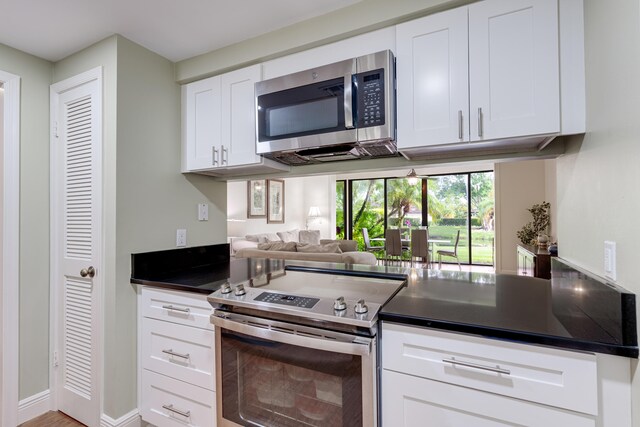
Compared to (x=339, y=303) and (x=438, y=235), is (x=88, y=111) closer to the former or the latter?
(x=339, y=303)

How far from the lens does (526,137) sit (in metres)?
1.24

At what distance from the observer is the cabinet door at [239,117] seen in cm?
182

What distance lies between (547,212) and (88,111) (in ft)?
17.2

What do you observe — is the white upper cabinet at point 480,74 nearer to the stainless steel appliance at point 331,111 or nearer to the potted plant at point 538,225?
the stainless steel appliance at point 331,111

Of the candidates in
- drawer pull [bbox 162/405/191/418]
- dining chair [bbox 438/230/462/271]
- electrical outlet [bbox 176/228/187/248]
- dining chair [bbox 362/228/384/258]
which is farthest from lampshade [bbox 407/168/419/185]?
drawer pull [bbox 162/405/191/418]

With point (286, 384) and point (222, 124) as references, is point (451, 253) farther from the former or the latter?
point (286, 384)

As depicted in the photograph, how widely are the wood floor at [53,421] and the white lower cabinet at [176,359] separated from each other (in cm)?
56

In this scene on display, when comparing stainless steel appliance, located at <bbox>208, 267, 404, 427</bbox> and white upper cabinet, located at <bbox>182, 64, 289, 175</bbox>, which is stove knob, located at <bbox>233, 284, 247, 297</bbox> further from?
white upper cabinet, located at <bbox>182, 64, 289, 175</bbox>

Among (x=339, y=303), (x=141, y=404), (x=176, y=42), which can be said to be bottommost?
(x=141, y=404)

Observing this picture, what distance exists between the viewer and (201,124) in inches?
79.4

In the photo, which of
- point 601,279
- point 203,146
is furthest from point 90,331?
point 601,279

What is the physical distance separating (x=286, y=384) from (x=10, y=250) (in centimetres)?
187

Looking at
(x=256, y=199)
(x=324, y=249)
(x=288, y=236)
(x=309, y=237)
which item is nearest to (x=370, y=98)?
(x=324, y=249)

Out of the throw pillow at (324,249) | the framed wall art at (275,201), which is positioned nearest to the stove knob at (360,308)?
the throw pillow at (324,249)
